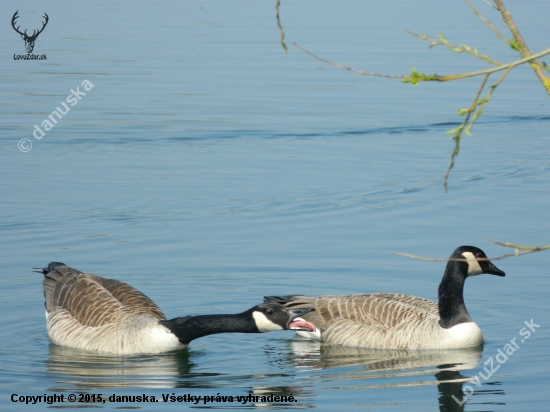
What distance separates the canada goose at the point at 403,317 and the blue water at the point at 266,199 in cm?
19

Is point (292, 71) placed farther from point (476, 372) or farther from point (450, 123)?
point (476, 372)

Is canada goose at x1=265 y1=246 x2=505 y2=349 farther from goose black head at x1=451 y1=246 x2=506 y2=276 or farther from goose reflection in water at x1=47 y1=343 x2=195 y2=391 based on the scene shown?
goose reflection in water at x1=47 y1=343 x2=195 y2=391

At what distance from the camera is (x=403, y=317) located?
11.1 meters

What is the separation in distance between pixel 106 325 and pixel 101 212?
5206mm

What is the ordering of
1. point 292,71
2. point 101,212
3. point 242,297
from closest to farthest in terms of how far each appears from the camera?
point 242,297, point 101,212, point 292,71

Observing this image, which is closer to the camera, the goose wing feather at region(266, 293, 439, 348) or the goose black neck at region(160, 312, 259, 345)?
the goose black neck at region(160, 312, 259, 345)

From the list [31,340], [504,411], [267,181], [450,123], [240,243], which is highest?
[450,123]

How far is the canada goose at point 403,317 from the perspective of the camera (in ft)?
35.6

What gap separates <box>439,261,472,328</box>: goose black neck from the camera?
10.9m

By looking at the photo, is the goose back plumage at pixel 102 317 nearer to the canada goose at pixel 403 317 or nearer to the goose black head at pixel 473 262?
the canada goose at pixel 403 317

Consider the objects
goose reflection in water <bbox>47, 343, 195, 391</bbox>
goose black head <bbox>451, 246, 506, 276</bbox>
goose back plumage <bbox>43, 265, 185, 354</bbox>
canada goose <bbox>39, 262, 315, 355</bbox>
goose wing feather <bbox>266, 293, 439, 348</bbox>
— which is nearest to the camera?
goose reflection in water <bbox>47, 343, 195, 391</bbox>

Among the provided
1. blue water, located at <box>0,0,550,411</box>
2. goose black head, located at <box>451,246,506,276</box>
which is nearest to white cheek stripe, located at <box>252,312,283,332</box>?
blue water, located at <box>0,0,550,411</box>

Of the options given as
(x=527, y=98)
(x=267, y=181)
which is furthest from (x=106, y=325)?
(x=527, y=98)

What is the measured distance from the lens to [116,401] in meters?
8.87
